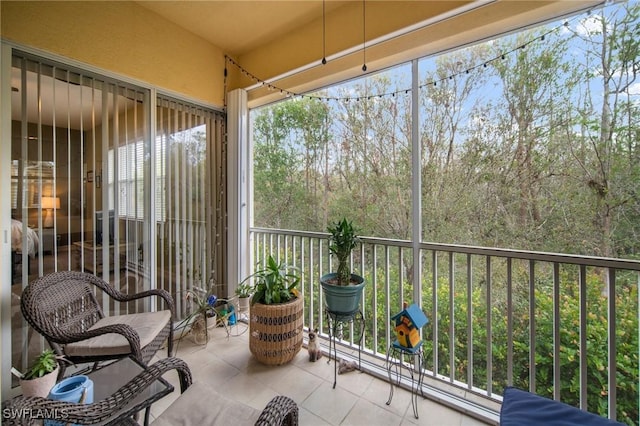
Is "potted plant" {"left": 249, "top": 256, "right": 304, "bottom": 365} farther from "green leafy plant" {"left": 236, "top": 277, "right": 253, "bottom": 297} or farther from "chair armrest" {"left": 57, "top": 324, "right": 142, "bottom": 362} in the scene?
"chair armrest" {"left": 57, "top": 324, "right": 142, "bottom": 362}

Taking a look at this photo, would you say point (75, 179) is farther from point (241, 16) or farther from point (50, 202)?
point (241, 16)

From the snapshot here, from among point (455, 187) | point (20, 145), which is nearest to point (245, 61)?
point (20, 145)

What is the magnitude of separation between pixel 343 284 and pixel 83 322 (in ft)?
6.10

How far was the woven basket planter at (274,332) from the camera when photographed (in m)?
2.12

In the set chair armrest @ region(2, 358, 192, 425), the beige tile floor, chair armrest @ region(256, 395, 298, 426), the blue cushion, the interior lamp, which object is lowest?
the beige tile floor

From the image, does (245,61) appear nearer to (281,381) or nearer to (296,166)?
(296,166)

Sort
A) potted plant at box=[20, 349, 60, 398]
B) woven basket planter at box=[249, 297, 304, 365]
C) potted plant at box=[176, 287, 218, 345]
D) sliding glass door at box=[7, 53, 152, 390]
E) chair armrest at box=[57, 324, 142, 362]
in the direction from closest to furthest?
potted plant at box=[20, 349, 60, 398] → chair armrest at box=[57, 324, 142, 362] → sliding glass door at box=[7, 53, 152, 390] → woven basket planter at box=[249, 297, 304, 365] → potted plant at box=[176, 287, 218, 345]

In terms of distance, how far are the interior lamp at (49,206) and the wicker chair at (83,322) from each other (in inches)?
15.1

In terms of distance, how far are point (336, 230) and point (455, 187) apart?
1.47 m

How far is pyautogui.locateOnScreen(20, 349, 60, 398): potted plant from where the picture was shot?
138 centimetres

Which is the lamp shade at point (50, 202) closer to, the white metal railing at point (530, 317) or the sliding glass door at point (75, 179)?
the sliding glass door at point (75, 179)

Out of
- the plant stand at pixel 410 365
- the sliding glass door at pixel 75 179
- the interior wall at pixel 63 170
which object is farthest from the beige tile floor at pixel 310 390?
the interior wall at pixel 63 170

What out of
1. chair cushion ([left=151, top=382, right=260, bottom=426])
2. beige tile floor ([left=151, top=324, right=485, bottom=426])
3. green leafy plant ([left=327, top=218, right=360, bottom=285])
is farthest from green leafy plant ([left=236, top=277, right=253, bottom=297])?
chair cushion ([left=151, top=382, right=260, bottom=426])

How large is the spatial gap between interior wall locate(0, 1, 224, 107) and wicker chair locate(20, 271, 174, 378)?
162 centimetres
